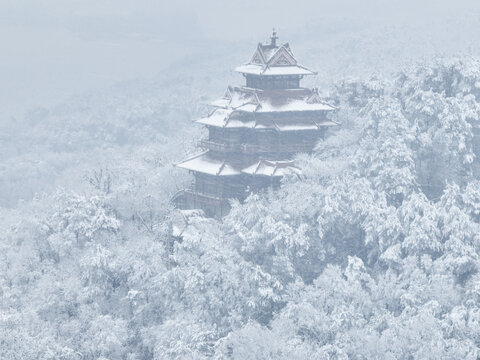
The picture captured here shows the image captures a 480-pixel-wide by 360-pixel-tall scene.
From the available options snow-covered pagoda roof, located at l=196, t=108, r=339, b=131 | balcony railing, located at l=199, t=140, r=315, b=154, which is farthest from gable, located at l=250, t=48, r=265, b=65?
balcony railing, located at l=199, t=140, r=315, b=154

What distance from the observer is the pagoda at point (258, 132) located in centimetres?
4369

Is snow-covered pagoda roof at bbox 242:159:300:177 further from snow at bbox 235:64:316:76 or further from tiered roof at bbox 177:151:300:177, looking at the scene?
snow at bbox 235:64:316:76

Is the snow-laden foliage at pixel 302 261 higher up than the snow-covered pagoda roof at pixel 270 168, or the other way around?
the snow-covered pagoda roof at pixel 270 168

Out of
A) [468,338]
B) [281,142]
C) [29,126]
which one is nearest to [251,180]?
[281,142]

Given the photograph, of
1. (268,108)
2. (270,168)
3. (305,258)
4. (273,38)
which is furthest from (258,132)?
(305,258)

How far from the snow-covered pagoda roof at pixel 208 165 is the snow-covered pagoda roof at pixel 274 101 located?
3141mm

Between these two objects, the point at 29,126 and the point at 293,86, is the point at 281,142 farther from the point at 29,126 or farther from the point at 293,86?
the point at 29,126

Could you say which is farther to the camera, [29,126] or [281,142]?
[29,126]

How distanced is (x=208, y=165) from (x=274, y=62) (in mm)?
7035

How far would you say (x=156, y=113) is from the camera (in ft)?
393

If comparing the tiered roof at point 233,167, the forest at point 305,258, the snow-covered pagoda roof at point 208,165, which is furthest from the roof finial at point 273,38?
the snow-covered pagoda roof at point 208,165

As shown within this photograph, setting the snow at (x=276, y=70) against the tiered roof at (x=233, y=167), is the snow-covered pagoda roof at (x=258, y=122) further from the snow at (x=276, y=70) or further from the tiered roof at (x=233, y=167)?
the snow at (x=276, y=70)

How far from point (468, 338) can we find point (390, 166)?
11.0 m

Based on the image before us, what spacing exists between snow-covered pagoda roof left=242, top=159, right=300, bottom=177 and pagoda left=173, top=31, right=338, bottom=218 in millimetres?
55
